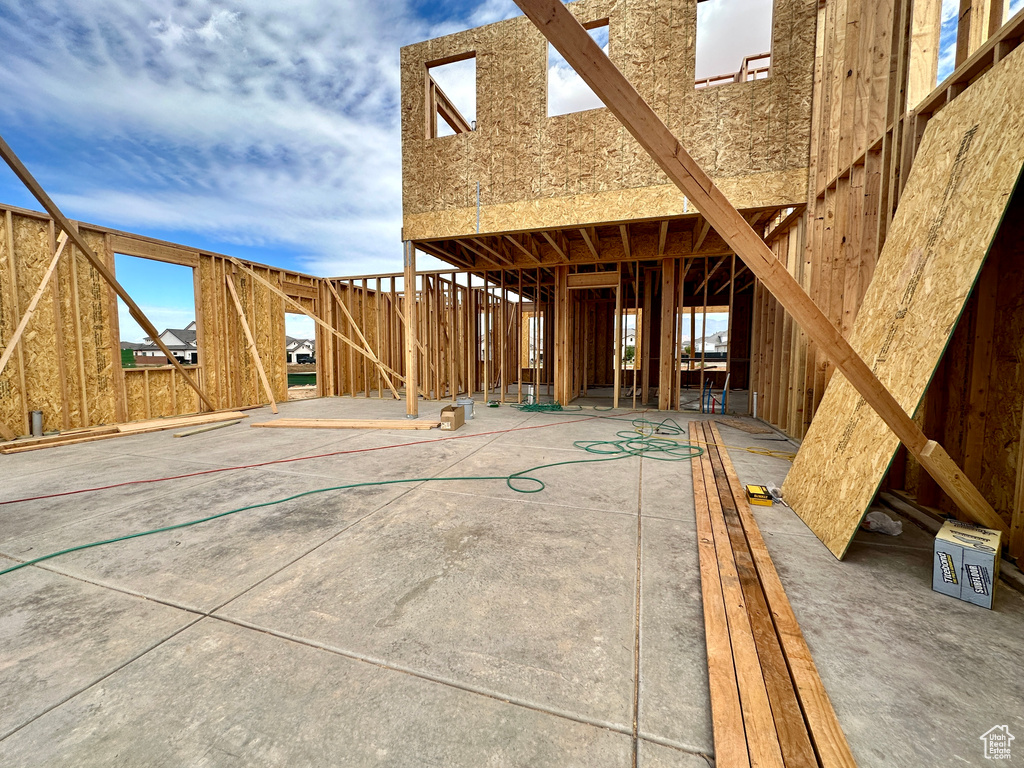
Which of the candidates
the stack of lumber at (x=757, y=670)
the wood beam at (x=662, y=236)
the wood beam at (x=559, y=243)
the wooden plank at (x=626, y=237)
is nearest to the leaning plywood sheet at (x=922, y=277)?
the stack of lumber at (x=757, y=670)

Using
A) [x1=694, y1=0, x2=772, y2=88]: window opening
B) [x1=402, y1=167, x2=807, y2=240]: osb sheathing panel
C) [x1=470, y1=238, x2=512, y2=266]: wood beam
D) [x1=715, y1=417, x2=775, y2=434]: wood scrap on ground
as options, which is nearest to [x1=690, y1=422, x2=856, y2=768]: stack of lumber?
[x1=715, y1=417, x2=775, y2=434]: wood scrap on ground

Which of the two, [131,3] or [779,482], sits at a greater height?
[131,3]

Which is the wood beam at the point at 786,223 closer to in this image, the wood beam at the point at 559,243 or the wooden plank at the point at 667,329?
the wooden plank at the point at 667,329

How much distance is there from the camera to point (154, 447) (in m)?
5.10

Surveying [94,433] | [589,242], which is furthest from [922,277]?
[94,433]

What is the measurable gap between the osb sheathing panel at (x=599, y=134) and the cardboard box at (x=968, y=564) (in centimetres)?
481

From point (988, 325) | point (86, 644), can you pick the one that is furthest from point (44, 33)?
point (988, 325)

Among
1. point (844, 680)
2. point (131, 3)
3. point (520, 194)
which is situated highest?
point (131, 3)

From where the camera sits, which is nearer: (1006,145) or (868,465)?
(1006,145)

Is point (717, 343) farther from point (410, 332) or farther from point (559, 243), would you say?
point (410, 332)

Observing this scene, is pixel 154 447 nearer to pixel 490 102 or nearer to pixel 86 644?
pixel 86 644

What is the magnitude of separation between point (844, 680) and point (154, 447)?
22.9ft

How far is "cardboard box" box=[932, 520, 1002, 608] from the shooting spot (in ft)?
5.98

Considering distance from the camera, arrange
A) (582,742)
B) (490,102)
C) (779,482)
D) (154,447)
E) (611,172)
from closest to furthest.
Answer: (582,742), (779,482), (154,447), (611,172), (490,102)
